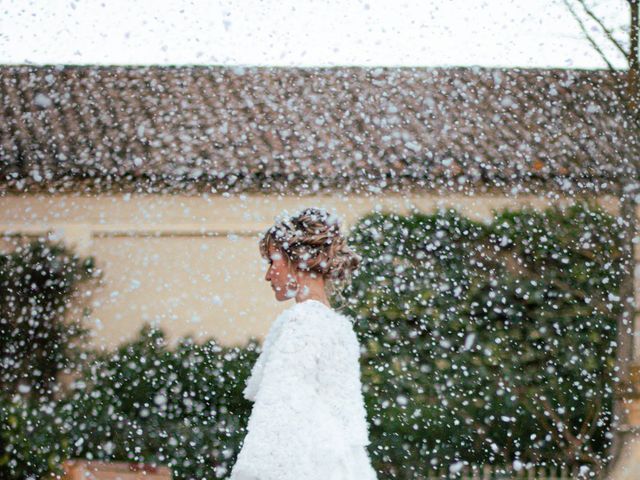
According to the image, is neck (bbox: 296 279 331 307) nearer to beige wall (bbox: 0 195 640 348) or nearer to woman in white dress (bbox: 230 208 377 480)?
woman in white dress (bbox: 230 208 377 480)

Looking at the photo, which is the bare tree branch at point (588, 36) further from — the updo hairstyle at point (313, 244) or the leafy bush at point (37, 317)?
the leafy bush at point (37, 317)

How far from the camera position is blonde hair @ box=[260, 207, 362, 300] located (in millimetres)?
2973

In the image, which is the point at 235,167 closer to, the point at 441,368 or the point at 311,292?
the point at 441,368

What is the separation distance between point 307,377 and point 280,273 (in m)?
0.35

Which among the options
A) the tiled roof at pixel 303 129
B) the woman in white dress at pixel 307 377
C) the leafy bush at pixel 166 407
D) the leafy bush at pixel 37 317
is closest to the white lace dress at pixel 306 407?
the woman in white dress at pixel 307 377

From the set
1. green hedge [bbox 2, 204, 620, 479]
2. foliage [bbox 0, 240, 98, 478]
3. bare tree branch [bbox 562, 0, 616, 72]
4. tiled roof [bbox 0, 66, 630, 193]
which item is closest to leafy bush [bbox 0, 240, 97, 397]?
foliage [bbox 0, 240, 98, 478]

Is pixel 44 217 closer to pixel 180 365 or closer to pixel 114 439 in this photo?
pixel 180 365

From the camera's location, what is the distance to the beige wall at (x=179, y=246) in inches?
498

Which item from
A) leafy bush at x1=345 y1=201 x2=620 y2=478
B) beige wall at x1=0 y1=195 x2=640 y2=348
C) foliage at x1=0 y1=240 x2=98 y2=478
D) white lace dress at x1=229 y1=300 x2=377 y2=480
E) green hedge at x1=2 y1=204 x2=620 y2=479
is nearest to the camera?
white lace dress at x1=229 y1=300 x2=377 y2=480

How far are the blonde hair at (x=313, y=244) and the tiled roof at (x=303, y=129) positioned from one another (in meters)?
10.1

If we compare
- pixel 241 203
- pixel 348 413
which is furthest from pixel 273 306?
pixel 348 413

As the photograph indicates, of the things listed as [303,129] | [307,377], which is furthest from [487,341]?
[303,129]

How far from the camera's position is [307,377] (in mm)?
2809

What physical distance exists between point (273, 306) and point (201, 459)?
6.41 m
